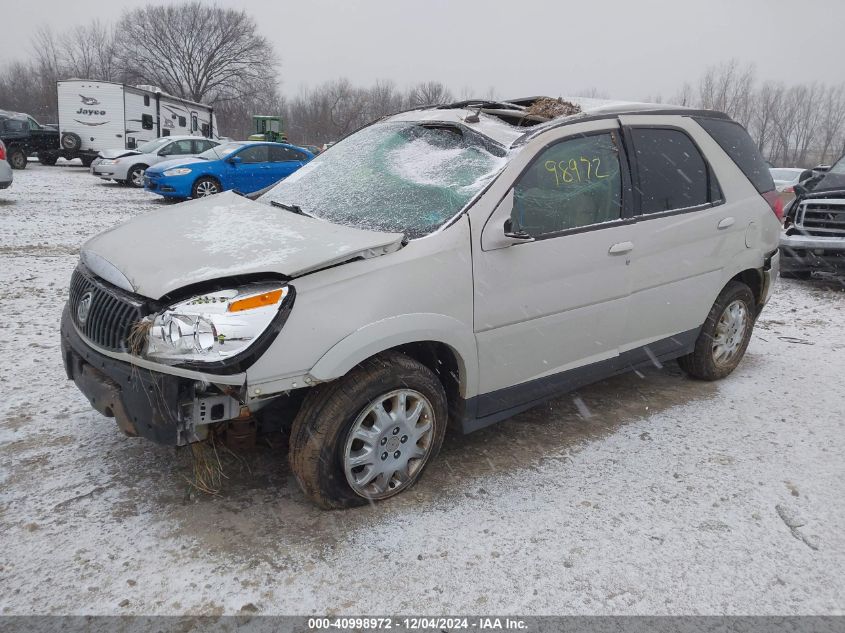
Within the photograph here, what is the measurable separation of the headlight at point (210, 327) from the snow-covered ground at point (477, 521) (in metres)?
0.83

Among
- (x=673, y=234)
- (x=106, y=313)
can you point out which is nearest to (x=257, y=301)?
(x=106, y=313)

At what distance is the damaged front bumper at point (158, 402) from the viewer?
2.43m

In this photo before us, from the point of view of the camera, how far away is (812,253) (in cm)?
818

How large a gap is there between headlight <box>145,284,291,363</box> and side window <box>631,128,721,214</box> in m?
2.36

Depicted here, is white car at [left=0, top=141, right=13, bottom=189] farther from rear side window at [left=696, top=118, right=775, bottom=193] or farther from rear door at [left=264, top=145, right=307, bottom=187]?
rear side window at [left=696, top=118, right=775, bottom=193]

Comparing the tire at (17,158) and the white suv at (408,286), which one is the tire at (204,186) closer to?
the white suv at (408,286)

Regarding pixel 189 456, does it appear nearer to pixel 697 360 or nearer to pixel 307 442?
pixel 307 442

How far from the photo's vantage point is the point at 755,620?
7.82 ft

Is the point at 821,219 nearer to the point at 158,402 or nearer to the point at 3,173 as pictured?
the point at 158,402

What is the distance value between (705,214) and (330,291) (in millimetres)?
2706

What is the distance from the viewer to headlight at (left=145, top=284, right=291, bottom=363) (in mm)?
2395

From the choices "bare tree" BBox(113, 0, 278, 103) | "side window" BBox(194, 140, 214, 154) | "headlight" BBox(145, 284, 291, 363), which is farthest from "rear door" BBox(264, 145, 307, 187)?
"bare tree" BBox(113, 0, 278, 103)

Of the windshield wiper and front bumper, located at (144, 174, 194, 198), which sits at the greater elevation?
front bumper, located at (144, 174, 194, 198)

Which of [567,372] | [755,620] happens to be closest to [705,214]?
[567,372]
